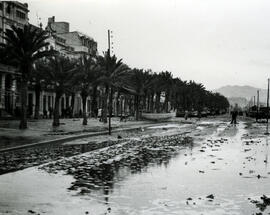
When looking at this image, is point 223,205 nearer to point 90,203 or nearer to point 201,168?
point 90,203

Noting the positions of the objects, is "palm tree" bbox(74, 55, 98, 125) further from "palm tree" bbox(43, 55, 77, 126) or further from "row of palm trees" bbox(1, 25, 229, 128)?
"palm tree" bbox(43, 55, 77, 126)

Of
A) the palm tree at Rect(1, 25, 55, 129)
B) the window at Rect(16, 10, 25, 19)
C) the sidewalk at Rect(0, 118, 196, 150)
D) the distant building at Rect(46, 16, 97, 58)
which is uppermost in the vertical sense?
the distant building at Rect(46, 16, 97, 58)

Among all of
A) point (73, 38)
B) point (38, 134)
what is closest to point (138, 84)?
point (73, 38)

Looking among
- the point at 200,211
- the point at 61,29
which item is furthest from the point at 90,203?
the point at 61,29

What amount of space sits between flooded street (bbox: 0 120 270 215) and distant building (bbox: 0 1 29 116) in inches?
1584

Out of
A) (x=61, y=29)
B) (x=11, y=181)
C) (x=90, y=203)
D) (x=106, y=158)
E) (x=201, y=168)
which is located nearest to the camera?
(x=90, y=203)

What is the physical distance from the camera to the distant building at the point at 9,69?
176 feet

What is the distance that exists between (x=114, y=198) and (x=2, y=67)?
47.5 m

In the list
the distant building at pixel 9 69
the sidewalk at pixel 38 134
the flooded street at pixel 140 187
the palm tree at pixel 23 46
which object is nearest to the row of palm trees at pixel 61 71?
the palm tree at pixel 23 46

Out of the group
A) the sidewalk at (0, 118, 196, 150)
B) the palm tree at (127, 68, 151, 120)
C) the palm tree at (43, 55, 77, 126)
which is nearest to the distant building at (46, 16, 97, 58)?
the palm tree at (127, 68, 151, 120)

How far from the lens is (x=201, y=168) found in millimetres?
13188

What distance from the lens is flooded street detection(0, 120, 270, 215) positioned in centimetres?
774

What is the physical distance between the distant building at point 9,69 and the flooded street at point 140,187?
4024cm

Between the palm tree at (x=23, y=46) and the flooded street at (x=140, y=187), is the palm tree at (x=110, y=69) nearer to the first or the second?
the palm tree at (x=23, y=46)
